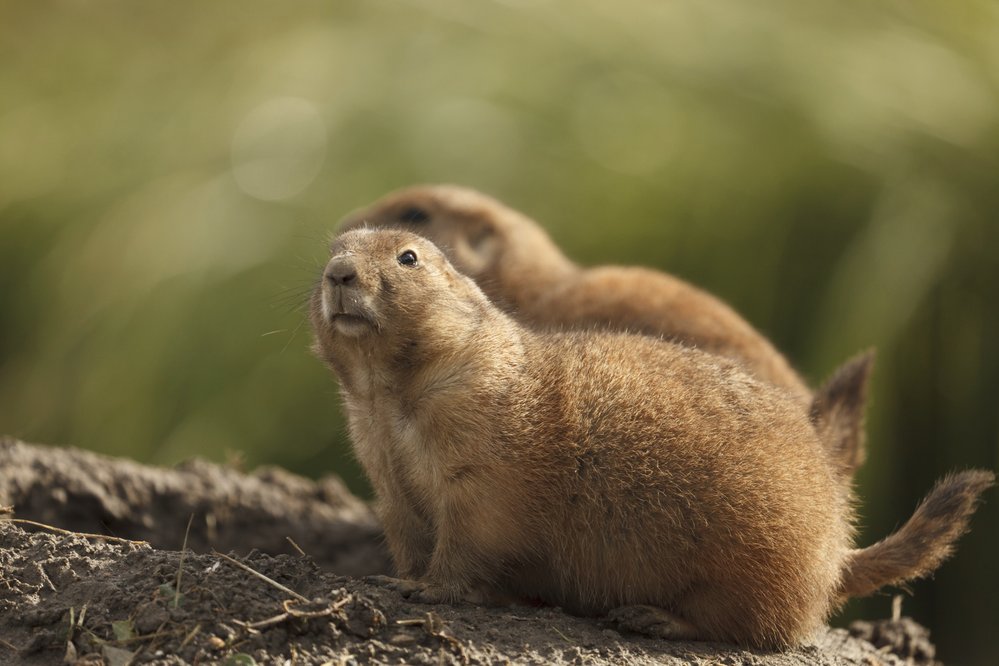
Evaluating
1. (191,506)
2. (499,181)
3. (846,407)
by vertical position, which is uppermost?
(499,181)

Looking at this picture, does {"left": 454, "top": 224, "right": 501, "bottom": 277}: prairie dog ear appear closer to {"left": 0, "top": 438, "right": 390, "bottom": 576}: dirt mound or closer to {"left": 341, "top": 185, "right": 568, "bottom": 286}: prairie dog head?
{"left": 341, "top": 185, "right": 568, "bottom": 286}: prairie dog head

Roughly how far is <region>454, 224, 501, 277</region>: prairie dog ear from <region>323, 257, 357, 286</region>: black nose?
325cm

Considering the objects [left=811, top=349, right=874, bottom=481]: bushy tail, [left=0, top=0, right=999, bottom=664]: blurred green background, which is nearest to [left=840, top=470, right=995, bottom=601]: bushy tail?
[left=811, top=349, right=874, bottom=481]: bushy tail

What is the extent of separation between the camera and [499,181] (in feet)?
30.3

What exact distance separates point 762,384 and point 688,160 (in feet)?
15.1

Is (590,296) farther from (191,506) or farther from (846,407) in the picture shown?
(191,506)

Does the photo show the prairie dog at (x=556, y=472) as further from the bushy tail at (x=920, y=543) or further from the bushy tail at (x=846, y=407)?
the bushy tail at (x=846, y=407)

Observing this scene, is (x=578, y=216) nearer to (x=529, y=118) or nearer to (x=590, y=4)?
(x=529, y=118)

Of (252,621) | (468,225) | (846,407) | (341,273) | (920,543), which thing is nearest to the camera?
(252,621)

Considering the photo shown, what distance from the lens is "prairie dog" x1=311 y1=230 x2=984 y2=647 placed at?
404cm

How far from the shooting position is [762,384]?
4699 millimetres

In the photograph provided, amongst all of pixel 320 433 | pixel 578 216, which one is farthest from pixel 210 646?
pixel 578 216

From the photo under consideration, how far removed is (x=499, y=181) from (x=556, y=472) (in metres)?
5.41

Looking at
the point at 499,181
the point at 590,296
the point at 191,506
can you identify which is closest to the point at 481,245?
the point at 590,296
